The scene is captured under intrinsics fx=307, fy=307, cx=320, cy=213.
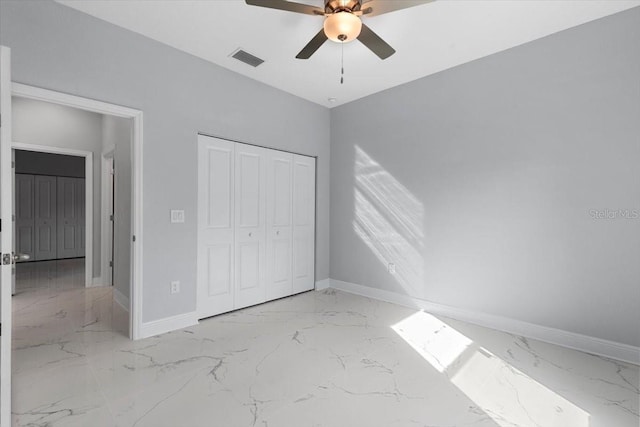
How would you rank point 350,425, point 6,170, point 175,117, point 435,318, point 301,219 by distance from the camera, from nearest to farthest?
point 6,170, point 350,425, point 175,117, point 435,318, point 301,219

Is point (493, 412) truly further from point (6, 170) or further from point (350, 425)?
→ point (6, 170)

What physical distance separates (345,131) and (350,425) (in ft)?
12.0

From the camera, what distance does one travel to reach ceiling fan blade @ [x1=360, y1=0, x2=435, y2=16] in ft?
6.41

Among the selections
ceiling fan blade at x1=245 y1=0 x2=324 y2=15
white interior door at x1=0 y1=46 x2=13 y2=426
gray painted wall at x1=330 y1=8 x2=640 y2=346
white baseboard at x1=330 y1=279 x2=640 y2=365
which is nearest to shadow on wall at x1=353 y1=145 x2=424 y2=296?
gray painted wall at x1=330 y1=8 x2=640 y2=346

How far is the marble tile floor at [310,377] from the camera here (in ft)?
5.83

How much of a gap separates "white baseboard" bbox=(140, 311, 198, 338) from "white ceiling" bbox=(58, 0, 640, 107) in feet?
8.76

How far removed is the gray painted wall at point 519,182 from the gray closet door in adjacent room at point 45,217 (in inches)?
300

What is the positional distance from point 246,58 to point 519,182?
3.02m

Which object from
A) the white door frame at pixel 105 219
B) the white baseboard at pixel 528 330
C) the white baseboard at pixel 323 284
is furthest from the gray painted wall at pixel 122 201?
the white baseboard at pixel 528 330

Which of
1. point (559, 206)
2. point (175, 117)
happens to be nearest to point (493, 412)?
point (559, 206)

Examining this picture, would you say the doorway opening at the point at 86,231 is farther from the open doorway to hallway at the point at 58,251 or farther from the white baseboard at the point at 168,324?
the white baseboard at the point at 168,324

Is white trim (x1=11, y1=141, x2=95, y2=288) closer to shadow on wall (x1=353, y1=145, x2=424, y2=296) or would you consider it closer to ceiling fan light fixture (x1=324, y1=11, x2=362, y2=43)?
shadow on wall (x1=353, y1=145, x2=424, y2=296)

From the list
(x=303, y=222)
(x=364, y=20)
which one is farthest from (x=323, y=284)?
(x=364, y=20)

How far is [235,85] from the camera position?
3514 mm
